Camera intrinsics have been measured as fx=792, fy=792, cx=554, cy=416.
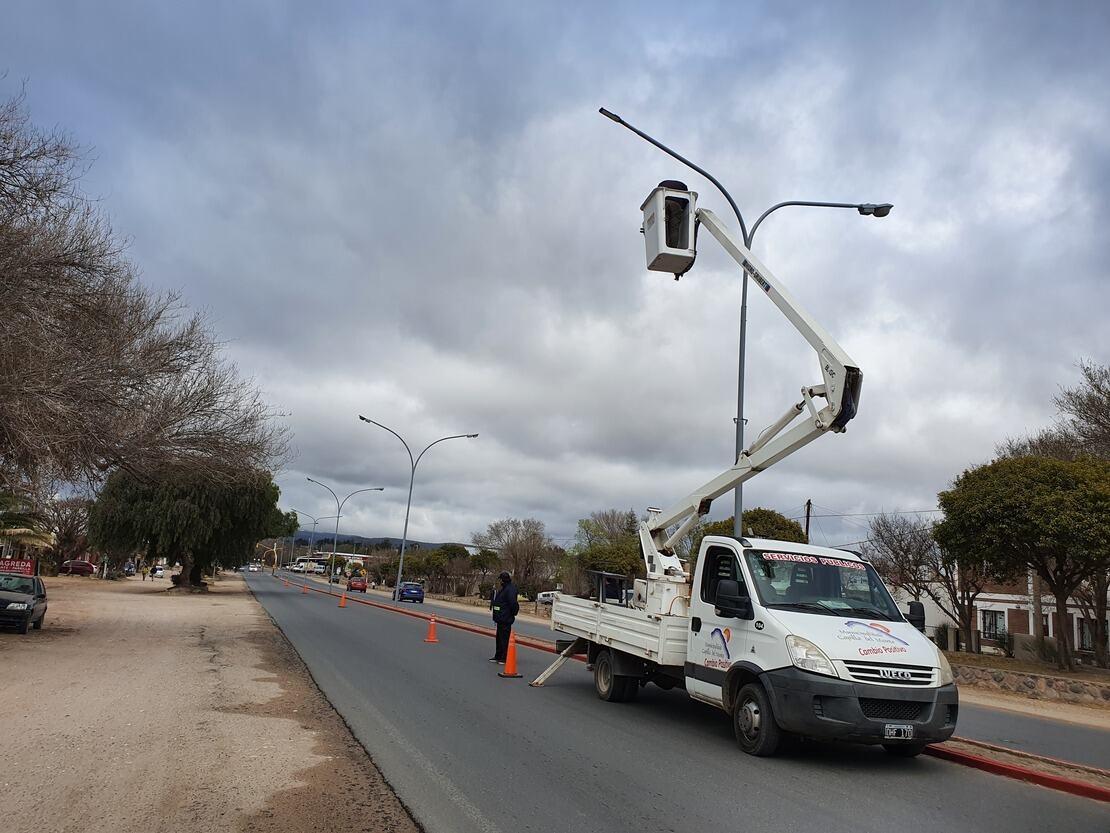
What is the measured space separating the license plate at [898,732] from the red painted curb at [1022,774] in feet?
4.17

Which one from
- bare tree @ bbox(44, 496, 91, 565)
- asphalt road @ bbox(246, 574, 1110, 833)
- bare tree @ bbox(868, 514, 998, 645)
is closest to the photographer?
asphalt road @ bbox(246, 574, 1110, 833)

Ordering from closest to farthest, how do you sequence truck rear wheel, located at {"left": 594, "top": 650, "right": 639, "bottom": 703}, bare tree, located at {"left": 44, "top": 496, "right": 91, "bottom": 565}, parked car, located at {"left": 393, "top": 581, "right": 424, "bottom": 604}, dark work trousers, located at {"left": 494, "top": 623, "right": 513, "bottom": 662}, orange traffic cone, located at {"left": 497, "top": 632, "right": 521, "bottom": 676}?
truck rear wheel, located at {"left": 594, "top": 650, "right": 639, "bottom": 703} < orange traffic cone, located at {"left": 497, "top": 632, "right": 521, "bottom": 676} < dark work trousers, located at {"left": 494, "top": 623, "right": 513, "bottom": 662} < parked car, located at {"left": 393, "top": 581, "right": 424, "bottom": 604} < bare tree, located at {"left": 44, "top": 496, "right": 91, "bottom": 565}

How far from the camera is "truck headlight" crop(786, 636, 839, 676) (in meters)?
7.21

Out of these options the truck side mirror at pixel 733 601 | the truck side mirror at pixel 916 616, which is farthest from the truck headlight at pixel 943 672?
the truck side mirror at pixel 733 601

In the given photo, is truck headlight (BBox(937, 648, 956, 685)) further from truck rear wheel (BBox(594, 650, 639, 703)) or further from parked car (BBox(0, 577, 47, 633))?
parked car (BBox(0, 577, 47, 633))

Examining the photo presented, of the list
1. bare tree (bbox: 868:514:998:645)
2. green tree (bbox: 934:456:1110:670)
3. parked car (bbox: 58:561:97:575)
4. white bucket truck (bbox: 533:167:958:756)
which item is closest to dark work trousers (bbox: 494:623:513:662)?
white bucket truck (bbox: 533:167:958:756)

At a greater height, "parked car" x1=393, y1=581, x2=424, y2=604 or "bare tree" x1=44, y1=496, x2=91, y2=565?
"bare tree" x1=44, y1=496, x2=91, y2=565

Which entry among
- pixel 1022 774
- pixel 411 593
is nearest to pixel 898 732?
pixel 1022 774

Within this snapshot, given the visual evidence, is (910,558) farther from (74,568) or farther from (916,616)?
(74,568)

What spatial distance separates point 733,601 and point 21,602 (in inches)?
667

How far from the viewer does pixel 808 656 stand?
7316 mm

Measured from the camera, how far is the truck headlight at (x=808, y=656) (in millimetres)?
7207

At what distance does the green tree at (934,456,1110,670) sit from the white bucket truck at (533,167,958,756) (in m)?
12.3

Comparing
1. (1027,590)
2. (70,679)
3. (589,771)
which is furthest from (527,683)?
(1027,590)
